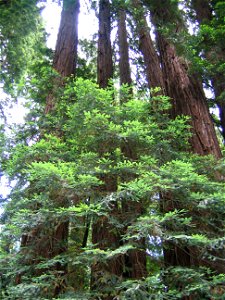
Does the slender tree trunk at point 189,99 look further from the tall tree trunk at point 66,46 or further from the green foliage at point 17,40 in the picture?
the green foliage at point 17,40

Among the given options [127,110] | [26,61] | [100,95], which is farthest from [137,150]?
[26,61]

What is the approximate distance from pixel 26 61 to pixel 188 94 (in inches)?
189

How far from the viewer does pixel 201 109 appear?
19.0 feet

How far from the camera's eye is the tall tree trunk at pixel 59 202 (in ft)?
11.6

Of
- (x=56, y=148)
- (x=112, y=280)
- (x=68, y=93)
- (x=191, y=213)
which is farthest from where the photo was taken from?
(x=68, y=93)

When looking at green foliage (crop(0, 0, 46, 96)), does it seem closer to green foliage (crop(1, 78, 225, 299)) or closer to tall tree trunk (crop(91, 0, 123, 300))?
green foliage (crop(1, 78, 225, 299))

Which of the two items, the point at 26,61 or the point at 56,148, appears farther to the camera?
the point at 26,61

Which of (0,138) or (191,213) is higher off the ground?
(0,138)

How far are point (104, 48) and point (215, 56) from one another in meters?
2.95

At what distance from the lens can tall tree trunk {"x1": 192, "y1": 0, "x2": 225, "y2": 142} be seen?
5691mm

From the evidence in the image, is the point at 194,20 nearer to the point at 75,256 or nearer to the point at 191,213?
the point at 191,213

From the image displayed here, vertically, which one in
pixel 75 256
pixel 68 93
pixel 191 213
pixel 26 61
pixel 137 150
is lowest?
pixel 75 256

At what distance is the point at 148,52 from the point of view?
7613 mm

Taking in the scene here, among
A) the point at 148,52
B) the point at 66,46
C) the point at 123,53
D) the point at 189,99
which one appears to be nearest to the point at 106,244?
the point at 189,99
